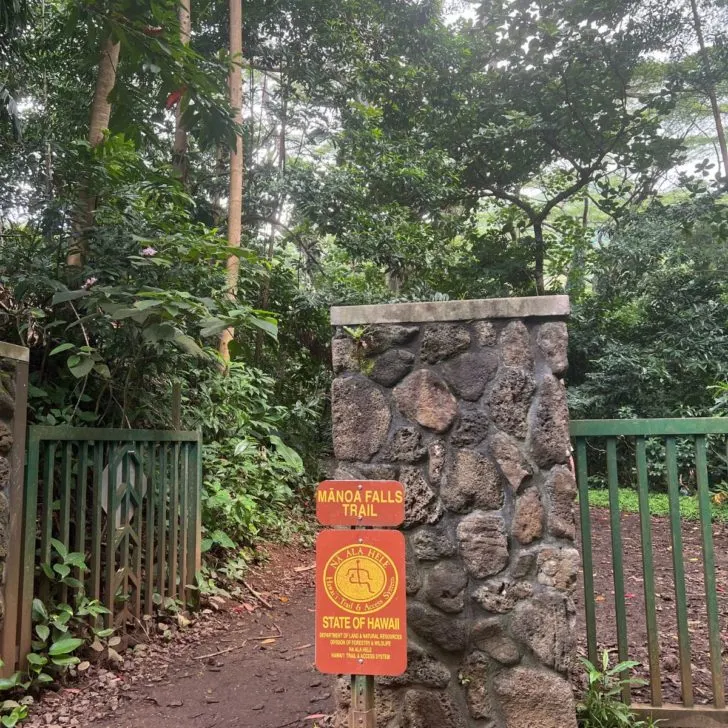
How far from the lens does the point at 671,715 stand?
2701mm

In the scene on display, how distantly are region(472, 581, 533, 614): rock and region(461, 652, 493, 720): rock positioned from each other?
202 millimetres

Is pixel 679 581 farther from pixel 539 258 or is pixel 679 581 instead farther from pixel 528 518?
pixel 539 258

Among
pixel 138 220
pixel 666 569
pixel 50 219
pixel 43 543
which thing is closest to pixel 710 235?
pixel 666 569

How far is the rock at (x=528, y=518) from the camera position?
2.58m

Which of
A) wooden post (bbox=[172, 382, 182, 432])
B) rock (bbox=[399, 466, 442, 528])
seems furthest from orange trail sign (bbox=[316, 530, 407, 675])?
wooden post (bbox=[172, 382, 182, 432])

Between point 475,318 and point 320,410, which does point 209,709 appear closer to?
point 475,318

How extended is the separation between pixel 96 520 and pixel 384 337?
6.82 ft

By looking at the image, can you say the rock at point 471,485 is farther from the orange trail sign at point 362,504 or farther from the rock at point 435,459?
the orange trail sign at point 362,504

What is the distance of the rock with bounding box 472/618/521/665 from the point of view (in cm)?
253

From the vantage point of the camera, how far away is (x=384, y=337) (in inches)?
110

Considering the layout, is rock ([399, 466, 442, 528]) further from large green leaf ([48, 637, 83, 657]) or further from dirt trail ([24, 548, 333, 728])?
large green leaf ([48, 637, 83, 657])

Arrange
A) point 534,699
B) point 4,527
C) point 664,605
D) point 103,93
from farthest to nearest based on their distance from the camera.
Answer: point 103,93
point 664,605
point 4,527
point 534,699

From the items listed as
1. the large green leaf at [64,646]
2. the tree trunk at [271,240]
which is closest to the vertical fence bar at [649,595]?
the large green leaf at [64,646]

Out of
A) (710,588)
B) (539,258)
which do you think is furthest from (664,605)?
(539,258)
